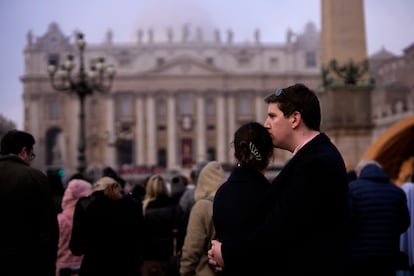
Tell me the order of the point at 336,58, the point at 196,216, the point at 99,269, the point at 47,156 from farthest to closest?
1. the point at 47,156
2. the point at 336,58
3. the point at 99,269
4. the point at 196,216

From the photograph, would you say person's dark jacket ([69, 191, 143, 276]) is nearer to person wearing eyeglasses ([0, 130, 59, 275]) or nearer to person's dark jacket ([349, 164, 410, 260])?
person wearing eyeglasses ([0, 130, 59, 275])

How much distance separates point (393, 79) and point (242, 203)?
202 feet

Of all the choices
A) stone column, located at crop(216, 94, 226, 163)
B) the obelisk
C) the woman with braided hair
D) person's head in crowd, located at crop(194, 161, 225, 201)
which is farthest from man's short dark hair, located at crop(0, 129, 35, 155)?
stone column, located at crop(216, 94, 226, 163)

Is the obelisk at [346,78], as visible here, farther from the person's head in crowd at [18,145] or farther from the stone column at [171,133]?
the stone column at [171,133]

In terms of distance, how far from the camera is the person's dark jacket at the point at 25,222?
392cm

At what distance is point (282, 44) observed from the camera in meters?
79.8

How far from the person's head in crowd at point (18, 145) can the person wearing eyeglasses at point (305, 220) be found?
194 centimetres

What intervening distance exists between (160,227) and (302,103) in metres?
4.08

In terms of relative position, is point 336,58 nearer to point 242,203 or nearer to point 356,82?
point 356,82

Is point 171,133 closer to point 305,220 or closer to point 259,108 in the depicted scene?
point 259,108

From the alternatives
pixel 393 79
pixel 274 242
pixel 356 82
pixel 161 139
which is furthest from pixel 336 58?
pixel 161 139

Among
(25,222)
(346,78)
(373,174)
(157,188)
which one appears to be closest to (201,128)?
(346,78)

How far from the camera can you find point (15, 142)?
4.12 metres

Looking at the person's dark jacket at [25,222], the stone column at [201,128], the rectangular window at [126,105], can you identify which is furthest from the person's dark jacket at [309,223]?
→ the rectangular window at [126,105]
